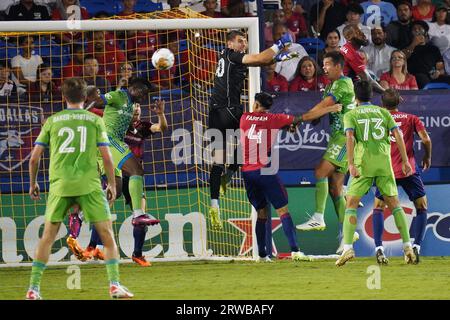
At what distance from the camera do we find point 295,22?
17.2 meters

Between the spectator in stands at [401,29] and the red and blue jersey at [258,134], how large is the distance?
5.41 m

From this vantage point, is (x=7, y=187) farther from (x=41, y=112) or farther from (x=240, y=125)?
(x=240, y=125)

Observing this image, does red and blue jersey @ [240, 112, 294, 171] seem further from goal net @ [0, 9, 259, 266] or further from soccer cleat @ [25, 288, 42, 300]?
soccer cleat @ [25, 288, 42, 300]

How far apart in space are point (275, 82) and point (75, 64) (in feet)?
9.70

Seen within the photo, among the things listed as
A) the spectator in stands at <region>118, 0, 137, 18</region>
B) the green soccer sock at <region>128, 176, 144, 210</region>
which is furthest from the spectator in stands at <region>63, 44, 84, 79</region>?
the green soccer sock at <region>128, 176, 144, 210</region>

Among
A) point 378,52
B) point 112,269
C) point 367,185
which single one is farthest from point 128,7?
point 112,269

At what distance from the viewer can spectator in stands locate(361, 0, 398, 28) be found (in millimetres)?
17766

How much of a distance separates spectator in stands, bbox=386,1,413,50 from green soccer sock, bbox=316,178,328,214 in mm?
4633

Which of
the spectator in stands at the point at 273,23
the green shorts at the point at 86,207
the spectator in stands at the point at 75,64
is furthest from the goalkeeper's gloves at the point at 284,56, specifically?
the spectator in stands at the point at 273,23

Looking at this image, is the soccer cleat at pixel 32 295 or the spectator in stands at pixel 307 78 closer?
the soccer cleat at pixel 32 295

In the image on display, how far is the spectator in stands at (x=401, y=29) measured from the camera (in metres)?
17.6

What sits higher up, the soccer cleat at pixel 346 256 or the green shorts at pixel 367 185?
the green shorts at pixel 367 185

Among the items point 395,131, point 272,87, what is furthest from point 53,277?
point 272,87

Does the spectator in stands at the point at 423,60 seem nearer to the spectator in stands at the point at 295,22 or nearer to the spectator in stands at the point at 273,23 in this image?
the spectator in stands at the point at 295,22
